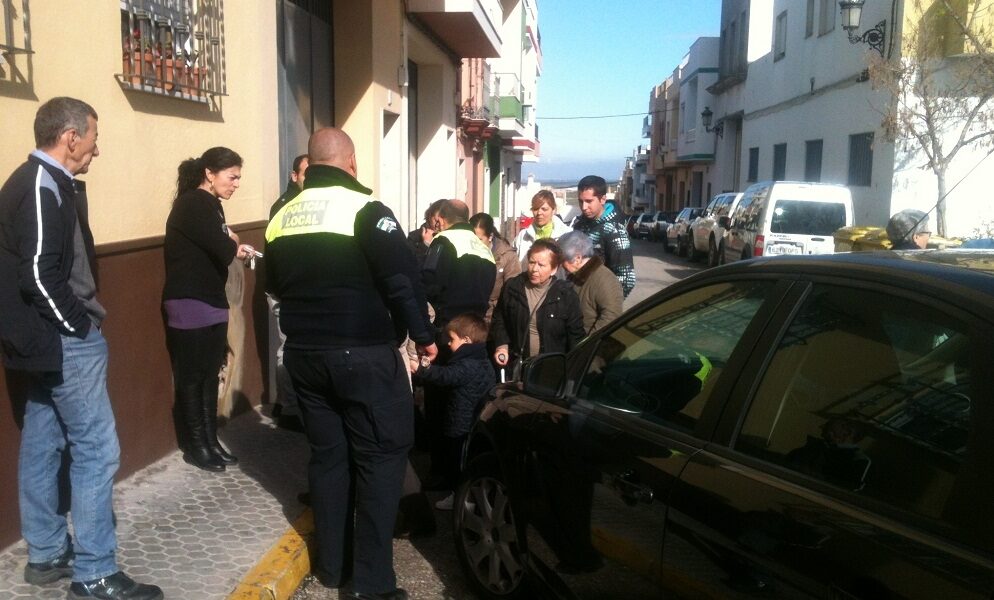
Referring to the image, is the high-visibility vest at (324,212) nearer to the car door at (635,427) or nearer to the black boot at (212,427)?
the car door at (635,427)

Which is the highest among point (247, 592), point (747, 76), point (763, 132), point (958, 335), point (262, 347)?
point (747, 76)

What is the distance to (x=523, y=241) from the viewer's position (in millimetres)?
7844

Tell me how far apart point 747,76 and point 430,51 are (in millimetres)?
19661

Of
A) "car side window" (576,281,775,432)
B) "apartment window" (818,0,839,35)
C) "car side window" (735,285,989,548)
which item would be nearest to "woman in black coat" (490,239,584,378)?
"car side window" (576,281,775,432)

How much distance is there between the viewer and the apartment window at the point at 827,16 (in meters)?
22.4

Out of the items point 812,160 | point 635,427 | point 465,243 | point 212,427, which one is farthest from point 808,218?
point 635,427

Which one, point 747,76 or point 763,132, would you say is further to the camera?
point 747,76

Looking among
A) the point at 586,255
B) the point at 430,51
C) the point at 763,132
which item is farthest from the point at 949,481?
the point at 763,132

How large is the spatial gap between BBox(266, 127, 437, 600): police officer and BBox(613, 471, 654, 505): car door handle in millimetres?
1135

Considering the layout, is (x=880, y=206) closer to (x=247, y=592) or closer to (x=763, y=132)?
(x=763, y=132)

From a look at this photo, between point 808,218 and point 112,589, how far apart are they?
1521 cm

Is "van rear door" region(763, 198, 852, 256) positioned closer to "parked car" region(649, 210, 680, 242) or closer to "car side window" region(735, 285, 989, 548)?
"car side window" region(735, 285, 989, 548)

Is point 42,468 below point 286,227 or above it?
below

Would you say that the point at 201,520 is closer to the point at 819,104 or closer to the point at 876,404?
the point at 876,404
